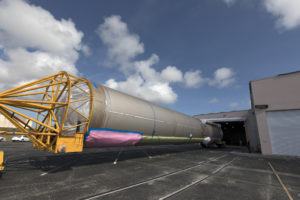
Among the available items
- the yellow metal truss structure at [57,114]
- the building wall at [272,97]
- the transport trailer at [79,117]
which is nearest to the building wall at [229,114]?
the building wall at [272,97]

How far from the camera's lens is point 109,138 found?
879cm

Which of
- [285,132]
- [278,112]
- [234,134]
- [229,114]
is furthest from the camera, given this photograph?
[234,134]

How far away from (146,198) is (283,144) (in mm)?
23031

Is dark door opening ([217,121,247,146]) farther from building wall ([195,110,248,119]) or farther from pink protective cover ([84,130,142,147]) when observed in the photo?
pink protective cover ([84,130,142,147])

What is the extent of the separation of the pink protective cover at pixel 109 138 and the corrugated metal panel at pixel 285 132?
20.8 meters

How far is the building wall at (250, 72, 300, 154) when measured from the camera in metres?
18.8

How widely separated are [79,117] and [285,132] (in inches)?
1008

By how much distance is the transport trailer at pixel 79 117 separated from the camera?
23.1 ft

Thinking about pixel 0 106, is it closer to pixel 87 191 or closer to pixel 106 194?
pixel 87 191

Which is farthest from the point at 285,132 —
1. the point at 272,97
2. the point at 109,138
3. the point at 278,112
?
the point at 109,138

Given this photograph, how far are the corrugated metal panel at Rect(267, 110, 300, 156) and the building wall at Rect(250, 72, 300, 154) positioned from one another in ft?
1.93

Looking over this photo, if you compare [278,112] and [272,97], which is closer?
[278,112]

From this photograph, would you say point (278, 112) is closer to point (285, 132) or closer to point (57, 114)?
point (285, 132)

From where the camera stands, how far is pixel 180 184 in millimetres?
6648
